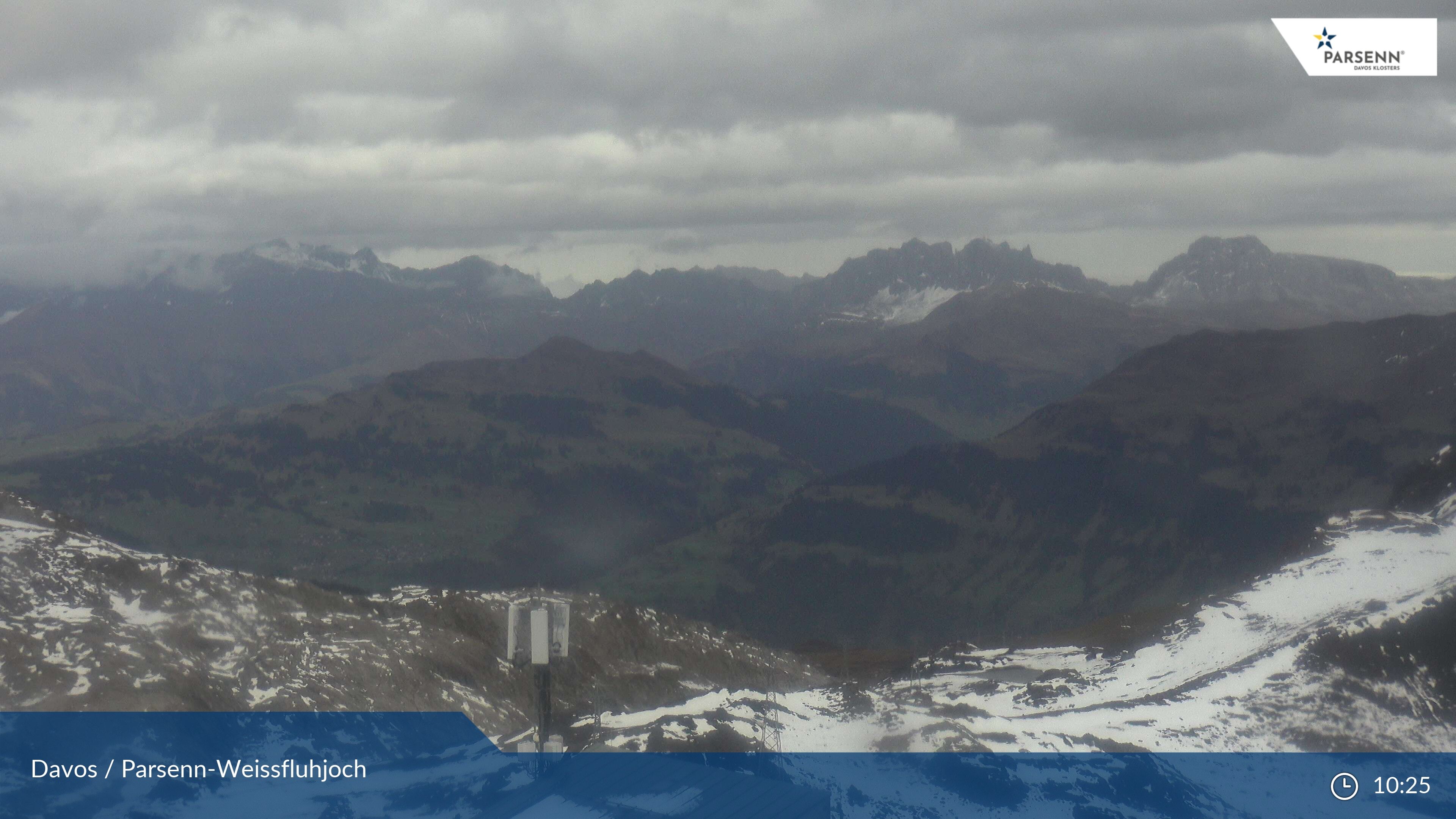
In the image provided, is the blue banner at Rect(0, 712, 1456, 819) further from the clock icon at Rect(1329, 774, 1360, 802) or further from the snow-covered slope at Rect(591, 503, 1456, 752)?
the snow-covered slope at Rect(591, 503, 1456, 752)

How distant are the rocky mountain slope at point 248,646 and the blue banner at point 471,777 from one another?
216 inches

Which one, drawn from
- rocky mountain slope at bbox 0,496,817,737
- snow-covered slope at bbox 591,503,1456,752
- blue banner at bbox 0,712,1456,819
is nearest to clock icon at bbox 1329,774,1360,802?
blue banner at bbox 0,712,1456,819

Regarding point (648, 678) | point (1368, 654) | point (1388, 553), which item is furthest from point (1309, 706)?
point (648, 678)

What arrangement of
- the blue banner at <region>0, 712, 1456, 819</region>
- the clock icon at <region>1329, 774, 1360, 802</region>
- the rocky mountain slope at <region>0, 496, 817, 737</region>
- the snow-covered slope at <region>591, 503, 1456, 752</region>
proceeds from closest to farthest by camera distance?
the blue banner at <region>0, 712, 1456, 819</region>, the clock icon at <region>1329, 774, 1360, 802</region>, the snow-covered slope at <region>591, 503, 1456, 752</region>, the rocky mountain slope at <region>0, 496, 817, 737</region>

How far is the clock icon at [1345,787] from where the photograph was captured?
114000 millimetres

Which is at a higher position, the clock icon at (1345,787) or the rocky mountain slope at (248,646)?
the rocky mountain slope at (248,646)

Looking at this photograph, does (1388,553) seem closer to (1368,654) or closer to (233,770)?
(1368,654)

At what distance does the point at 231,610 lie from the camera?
152750mm

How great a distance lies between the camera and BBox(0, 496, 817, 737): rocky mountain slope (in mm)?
124375

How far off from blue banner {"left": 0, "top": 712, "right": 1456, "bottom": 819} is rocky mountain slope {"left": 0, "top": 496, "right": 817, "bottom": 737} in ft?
18.0

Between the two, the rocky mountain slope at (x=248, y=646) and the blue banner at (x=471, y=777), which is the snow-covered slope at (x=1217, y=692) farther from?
the rocky mountain slope at (x=248, y=646)

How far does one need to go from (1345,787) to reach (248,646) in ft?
414

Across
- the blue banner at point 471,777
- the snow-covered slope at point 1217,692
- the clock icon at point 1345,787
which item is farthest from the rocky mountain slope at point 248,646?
the clock icon at point 1345,787

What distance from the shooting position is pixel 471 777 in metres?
108
